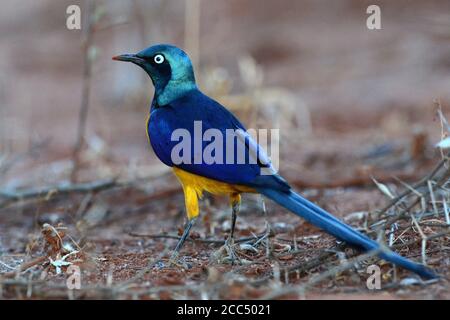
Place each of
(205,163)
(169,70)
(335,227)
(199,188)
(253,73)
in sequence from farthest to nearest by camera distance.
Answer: (253,73)
(169,70)
(199,188)
(205,163)
(335,227)

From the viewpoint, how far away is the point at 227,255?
4500mm

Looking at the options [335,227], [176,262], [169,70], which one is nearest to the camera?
[335,227]

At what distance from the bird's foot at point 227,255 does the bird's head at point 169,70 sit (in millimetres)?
1035

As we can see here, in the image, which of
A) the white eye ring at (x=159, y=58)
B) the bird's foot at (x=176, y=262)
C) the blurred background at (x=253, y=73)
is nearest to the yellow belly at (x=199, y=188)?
the bird's foot at (x=176, y=262)

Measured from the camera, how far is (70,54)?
1605cm

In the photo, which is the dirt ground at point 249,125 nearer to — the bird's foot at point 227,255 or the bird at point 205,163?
the bird's foot at point 227,255

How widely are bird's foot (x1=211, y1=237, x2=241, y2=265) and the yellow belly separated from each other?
11.5 inches

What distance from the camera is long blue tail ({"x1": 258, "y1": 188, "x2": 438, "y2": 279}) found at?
3.72m

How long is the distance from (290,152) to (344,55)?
593cm

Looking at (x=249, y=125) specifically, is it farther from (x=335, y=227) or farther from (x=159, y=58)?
(x=335, y=227)

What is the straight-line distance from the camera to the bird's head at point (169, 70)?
4.98 metres

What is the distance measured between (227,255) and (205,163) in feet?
1.80

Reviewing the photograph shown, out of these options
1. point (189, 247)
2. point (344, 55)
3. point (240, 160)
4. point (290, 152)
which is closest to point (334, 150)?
point (290, 152)

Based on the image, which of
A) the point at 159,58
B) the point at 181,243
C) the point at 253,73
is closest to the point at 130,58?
the point at 159,58
